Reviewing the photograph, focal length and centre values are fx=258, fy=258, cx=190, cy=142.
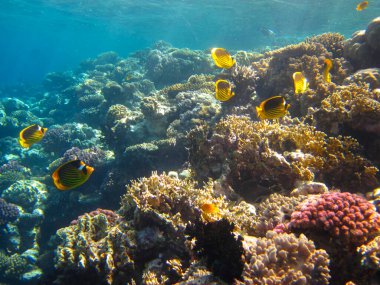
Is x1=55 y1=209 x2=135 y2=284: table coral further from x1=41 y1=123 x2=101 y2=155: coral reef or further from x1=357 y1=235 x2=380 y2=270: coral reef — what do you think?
x1=41 y1=123 x2=101 y2=155: coral reef

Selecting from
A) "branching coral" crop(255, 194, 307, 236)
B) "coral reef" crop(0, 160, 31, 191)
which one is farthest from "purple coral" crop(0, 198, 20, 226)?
"branching coral" crop(255, 194, 307, 236)

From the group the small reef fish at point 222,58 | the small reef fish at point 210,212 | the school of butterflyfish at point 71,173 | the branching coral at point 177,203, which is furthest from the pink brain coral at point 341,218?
the small reef fish at point 222,58

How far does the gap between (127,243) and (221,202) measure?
5.61 feet

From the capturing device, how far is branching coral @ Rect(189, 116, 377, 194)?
4.41 metres

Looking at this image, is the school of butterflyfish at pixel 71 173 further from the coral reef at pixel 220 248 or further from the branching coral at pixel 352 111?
the branching coral at pixel 352 111

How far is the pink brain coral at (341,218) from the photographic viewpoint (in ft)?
9.60

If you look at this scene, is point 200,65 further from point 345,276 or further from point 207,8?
point 207,8

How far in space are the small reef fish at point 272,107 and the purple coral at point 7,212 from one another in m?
10.3

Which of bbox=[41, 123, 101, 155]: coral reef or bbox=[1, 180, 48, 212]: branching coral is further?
bbox=[41, 123, 101, 155]: coral reef

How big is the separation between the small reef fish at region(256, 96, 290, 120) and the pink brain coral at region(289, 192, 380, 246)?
152 centimetres

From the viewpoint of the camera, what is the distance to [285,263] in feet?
9.04

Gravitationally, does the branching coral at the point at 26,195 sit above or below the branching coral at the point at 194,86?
below

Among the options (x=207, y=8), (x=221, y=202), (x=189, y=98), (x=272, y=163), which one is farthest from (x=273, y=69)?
(x=207, y=8)

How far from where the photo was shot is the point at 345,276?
113 inches
